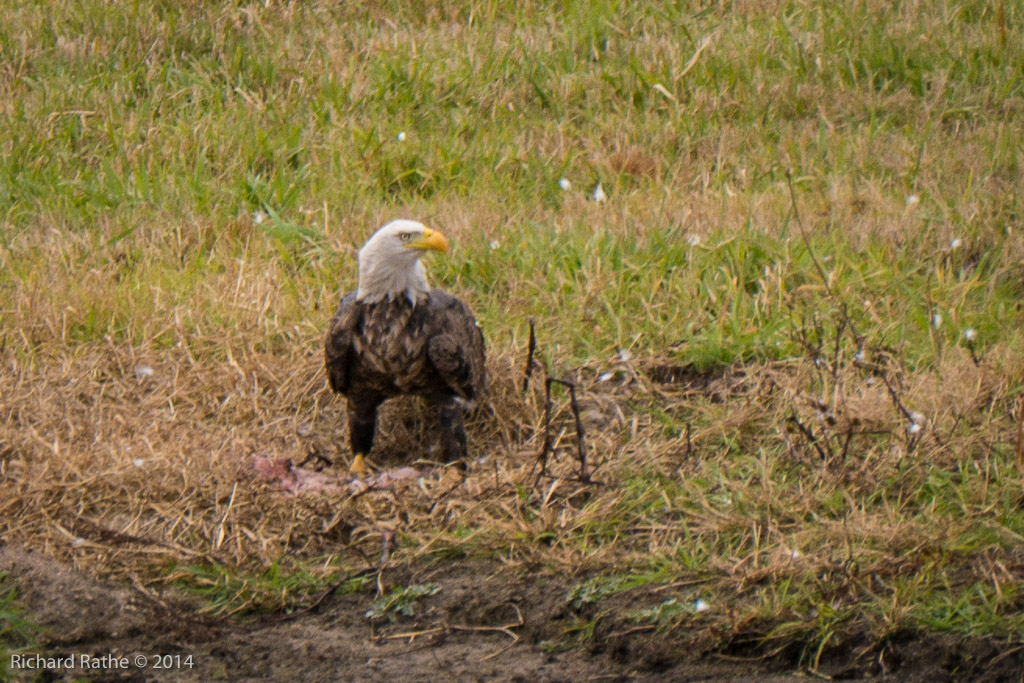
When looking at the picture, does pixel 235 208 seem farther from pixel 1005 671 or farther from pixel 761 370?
pixel 1005 671

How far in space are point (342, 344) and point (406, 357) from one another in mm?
237

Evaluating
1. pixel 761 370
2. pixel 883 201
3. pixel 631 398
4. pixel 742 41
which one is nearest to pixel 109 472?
pixel 631 398

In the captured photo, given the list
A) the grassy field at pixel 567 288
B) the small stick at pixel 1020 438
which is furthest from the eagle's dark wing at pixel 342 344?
the small stick at pixel 1020 438

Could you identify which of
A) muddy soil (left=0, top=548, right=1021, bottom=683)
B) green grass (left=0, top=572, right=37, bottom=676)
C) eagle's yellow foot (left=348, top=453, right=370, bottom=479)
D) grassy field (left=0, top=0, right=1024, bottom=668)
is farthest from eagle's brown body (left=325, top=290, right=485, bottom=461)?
green grass (left=0, top=572, right=37, bottom=676)

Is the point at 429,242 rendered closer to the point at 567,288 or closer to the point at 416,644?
the point at 567,288

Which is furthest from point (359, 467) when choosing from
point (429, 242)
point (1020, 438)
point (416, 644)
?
point (1020, 438)

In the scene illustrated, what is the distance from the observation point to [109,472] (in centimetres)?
450

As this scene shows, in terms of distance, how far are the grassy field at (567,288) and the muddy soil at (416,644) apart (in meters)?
0.08

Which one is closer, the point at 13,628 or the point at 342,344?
the point at 13,628

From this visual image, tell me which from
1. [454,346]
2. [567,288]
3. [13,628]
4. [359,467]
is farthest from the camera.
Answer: [567,288]

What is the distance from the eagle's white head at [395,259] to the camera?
4.50 m

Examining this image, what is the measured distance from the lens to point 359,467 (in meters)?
4.66

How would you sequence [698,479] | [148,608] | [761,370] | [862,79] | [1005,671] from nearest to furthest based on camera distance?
[1005,671], [148,608], [698,479], [761,370], [862,79]

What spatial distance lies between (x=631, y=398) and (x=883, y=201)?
1.97 meters
